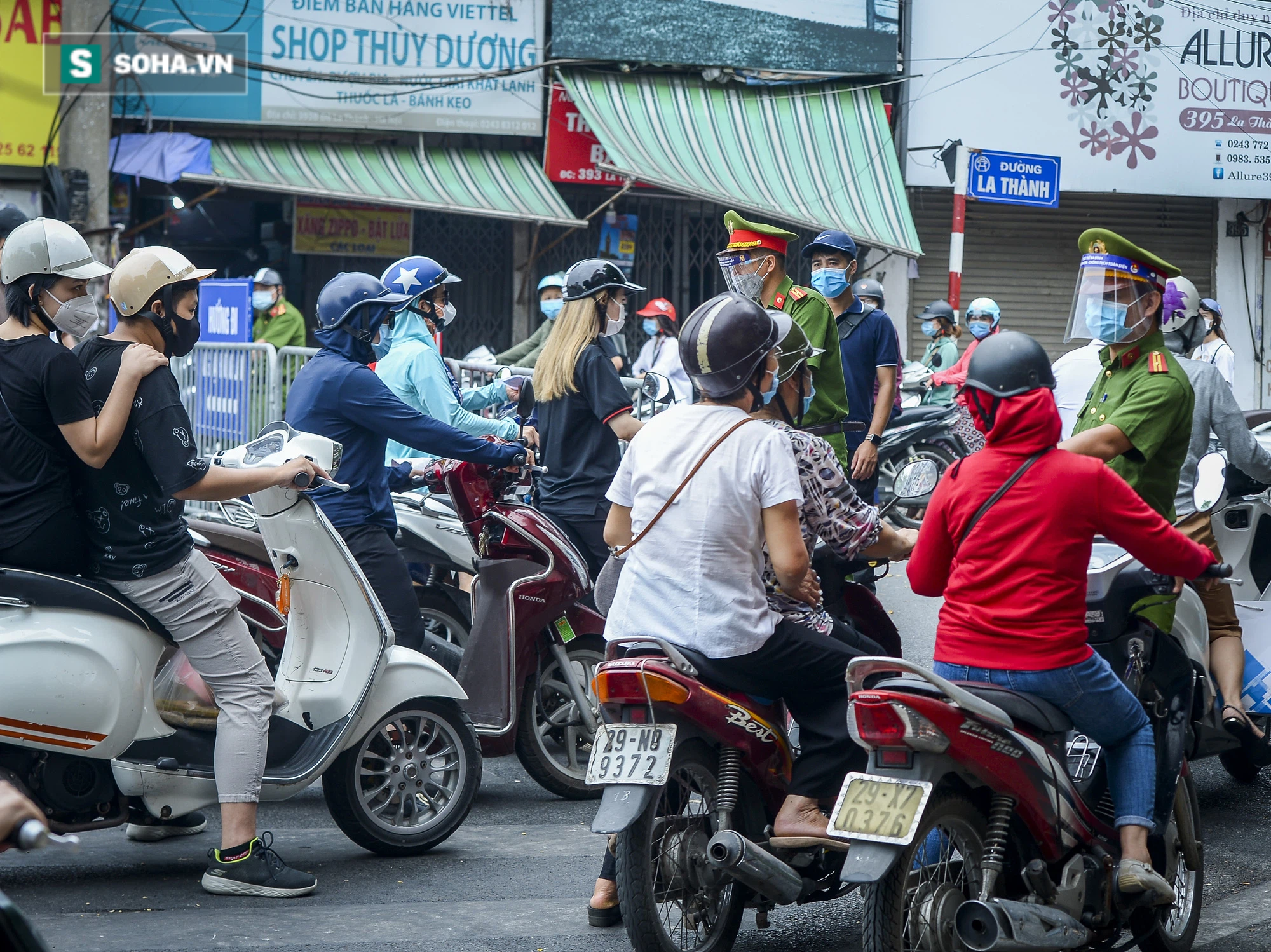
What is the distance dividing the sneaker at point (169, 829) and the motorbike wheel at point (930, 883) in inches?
103

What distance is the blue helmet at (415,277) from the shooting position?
6.11 m

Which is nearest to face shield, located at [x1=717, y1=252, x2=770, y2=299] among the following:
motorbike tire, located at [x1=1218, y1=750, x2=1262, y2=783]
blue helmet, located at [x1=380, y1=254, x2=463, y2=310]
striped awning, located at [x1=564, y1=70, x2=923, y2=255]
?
blue helmet, located at [x1=380, y1=254, x2=463, y2=310]

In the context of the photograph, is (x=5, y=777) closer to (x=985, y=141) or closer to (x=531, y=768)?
(x=531, y=768)

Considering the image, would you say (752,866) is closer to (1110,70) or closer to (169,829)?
(169,829)

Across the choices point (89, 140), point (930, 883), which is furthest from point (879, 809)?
point (89, 140)

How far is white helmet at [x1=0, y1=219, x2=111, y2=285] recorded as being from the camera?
433 centimetres

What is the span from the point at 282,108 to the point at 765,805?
12439mm

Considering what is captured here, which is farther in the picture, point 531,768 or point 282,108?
point 282,108

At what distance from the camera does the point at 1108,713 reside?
3.62 metres

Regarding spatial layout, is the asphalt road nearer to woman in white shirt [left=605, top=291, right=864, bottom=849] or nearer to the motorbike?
the motorbike

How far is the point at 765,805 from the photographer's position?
3.87 m

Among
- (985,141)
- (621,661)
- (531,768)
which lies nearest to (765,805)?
(621,661)

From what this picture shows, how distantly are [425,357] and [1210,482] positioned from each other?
10.9 feet

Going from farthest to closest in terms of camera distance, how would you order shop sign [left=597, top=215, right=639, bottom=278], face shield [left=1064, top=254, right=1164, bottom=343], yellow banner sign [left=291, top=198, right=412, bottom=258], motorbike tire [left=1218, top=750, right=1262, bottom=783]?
shop sign [left=597, top=215, right=639, bottom=278], yellow banner sign [left=291, top=198, right=412, bottom=258], motorbike tire [left=1218, top=750, right=1262, bottom=783], face shield [left=1064, top=254, right=1164, bottom=343]
